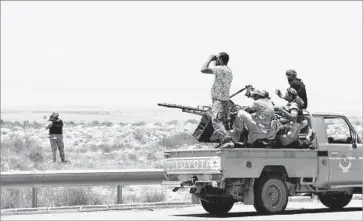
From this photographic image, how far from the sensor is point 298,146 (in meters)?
18.7

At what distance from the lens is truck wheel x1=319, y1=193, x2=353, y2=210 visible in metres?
20.2

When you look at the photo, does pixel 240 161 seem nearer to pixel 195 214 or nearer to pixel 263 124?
pixel 263 124

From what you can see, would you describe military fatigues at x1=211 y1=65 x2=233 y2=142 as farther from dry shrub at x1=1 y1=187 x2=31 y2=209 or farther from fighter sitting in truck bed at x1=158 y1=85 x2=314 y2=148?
dry shrub at x1=1 y1=187 x2=31 y2=209

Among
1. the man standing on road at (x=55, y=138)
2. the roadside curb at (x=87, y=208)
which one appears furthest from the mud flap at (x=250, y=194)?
the man standing on road at (x=55, y=138)

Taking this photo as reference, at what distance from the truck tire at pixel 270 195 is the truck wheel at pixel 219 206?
3.29ft

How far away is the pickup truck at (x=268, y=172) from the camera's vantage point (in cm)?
1752

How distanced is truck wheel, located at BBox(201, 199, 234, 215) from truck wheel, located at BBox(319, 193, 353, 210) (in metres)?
2.20

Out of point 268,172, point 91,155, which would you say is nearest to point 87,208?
point 268,172

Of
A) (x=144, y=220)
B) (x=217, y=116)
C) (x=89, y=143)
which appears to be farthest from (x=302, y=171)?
(x=89, y=143)

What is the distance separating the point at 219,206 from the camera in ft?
62.3

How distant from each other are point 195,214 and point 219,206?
485 mm

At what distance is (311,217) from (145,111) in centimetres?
9240

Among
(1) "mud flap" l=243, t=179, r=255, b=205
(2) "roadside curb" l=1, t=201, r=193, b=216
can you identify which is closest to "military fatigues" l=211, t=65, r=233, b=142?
(1) "mud flap" l=243, t=179, r=255, b=205

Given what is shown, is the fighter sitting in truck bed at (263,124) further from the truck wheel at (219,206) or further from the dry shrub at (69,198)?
the dry shrub at (69,198)
